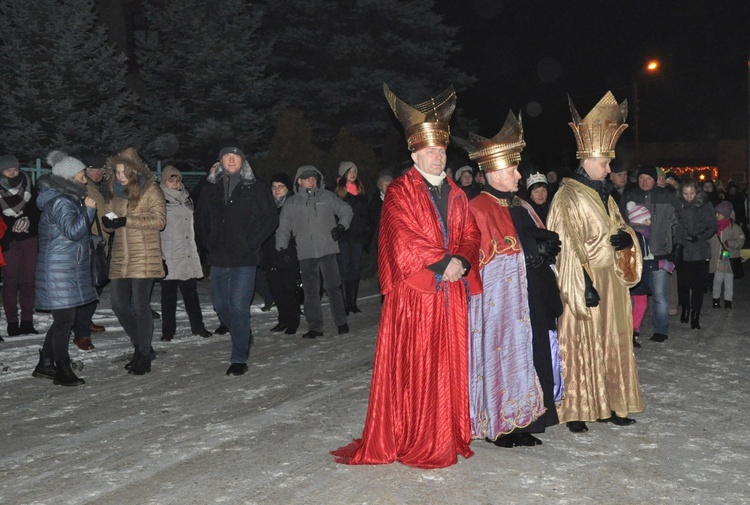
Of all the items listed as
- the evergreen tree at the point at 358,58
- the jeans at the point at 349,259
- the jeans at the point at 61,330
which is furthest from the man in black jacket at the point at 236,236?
the evergreen tree at the point at 358,58

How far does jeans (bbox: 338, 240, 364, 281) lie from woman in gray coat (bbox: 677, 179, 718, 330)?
14.9 feet

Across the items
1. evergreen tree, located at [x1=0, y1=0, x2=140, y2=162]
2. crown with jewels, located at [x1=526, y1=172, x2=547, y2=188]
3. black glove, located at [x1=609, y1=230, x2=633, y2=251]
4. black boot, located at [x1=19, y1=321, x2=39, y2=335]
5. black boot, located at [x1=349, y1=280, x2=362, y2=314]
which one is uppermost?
evergreen tree, located at [x1=0, y1=0, x2=140, y2=162]

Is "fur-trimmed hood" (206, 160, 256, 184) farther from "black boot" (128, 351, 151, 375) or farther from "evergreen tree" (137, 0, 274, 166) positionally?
"evergreen tree" (137, 0, 274, 166)

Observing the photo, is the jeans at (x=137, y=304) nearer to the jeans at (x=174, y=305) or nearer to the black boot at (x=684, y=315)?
the jeans at (x=174, y=305)

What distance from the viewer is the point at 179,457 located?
6.19 m

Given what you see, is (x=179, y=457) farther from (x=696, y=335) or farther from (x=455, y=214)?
(x=696, y=335)

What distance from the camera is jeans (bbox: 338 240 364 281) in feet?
43.7

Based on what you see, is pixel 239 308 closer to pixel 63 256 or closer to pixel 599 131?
pixel 63 256

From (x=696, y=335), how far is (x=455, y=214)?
20.9 feet

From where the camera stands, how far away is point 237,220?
9117mm

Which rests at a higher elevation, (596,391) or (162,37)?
(162,37)

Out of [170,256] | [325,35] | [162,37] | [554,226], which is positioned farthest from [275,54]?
[554,226]

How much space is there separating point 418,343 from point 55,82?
63.9 feet

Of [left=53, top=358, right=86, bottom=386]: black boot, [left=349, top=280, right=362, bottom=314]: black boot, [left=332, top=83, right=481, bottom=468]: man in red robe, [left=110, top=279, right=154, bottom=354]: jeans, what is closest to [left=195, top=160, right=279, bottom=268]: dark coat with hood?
[left=110, top=279, right=154, bottom=354]: jeans
